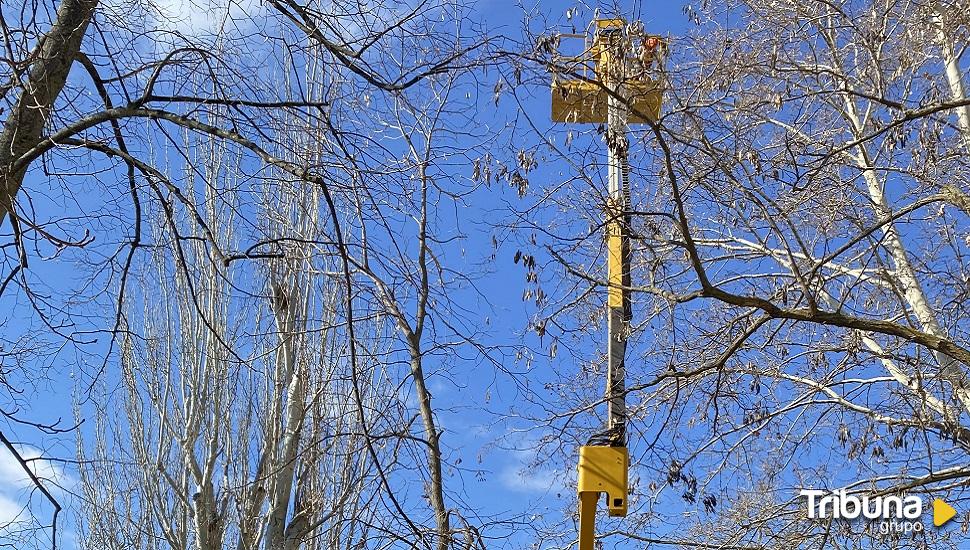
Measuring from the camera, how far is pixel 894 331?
4699mm

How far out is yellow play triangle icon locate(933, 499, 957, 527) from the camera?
20.9 feet

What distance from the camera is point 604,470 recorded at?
4.91 meters

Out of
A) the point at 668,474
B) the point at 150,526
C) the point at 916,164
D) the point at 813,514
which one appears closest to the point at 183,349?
the point at 150,526

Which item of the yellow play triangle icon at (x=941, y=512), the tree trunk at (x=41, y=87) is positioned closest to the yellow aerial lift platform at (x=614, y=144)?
the tree trunk at (x=41, y=87)

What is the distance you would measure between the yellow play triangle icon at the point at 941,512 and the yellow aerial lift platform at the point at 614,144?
2.54 metres

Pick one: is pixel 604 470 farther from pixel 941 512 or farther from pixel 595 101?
pixel 941 512

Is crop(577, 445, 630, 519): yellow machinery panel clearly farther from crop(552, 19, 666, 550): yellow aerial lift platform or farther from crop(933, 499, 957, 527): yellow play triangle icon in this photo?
crop(933, 499, 957, 527): yellow play triangle icon

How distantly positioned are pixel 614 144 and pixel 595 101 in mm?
227

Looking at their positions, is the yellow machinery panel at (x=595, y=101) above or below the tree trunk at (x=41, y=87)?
above

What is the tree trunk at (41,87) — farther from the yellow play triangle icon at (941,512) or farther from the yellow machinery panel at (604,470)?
the yellow play triangle icon at (941,512)

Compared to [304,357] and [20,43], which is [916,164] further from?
[20,43]

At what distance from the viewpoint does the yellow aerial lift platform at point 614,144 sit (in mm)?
4566

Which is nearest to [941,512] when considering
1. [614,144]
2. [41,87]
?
[614,144]

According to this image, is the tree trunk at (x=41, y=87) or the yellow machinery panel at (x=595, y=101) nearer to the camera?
the tree trunk at (x=41, y=87)
